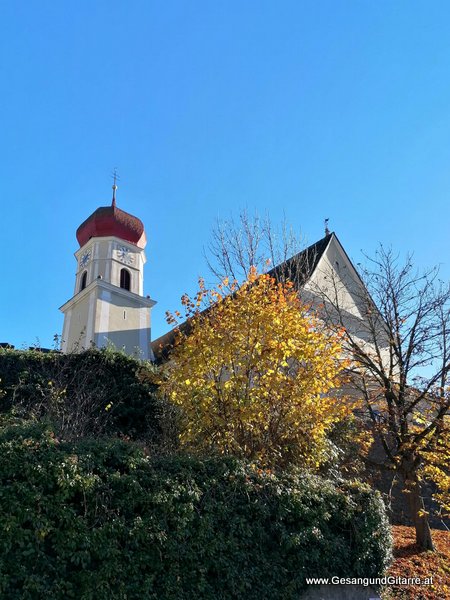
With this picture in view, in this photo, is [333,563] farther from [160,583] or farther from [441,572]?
[441,572]

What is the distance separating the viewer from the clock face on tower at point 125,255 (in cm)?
3295

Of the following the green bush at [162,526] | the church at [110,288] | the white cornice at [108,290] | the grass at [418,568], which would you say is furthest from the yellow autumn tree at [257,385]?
the white cornice at [108,290]

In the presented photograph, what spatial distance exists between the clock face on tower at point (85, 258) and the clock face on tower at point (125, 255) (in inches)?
84.5

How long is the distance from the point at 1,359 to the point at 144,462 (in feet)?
24.8

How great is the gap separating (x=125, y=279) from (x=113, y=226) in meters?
3.67

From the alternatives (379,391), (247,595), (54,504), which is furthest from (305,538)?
(379,391)

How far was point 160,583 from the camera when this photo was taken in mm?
5559

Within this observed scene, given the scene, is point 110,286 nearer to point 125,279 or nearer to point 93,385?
point 125,279

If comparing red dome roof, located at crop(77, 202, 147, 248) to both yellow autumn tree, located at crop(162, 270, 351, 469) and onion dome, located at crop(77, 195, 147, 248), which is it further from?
yellow autumn tree, located at crop(162, 270, 351, 469)

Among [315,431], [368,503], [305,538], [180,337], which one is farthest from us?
[180,337]

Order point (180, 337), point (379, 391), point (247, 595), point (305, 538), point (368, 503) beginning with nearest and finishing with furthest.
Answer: point (247, 595) < point (305, 538) < point (368, 503) < point (180, 337) < point (379, 391)

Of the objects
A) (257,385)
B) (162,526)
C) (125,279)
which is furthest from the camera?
(125,279)

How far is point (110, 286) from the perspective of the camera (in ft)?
99.9

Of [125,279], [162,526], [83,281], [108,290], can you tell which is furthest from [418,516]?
[83,281]
